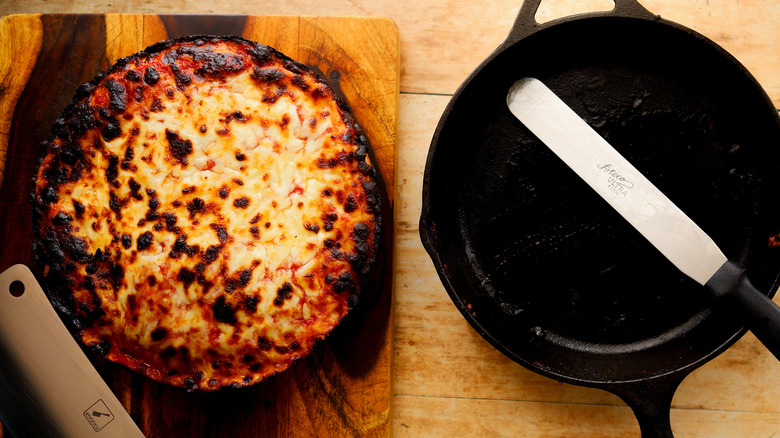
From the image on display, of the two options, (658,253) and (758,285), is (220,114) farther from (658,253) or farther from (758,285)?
(758,285)

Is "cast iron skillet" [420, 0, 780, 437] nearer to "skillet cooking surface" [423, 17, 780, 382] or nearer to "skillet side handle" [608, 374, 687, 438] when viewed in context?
"skillet cooking surface" [423, 17, 780, 382]

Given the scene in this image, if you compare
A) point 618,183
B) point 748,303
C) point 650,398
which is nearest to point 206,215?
point 618,183

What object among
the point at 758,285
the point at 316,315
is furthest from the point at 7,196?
the point at 758,285

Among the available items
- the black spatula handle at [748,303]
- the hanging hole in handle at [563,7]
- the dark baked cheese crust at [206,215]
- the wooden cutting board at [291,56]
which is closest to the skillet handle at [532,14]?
the hanging hole in handle at [563,7]

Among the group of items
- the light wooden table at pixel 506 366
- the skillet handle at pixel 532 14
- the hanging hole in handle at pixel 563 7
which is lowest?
the light wooden table at pixel 506 366

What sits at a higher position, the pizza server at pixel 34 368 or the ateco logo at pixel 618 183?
the ateco logo at pixel 618 183

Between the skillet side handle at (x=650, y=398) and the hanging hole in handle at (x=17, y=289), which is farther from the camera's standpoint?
the hanging hole in handle at (x=17, y=289)

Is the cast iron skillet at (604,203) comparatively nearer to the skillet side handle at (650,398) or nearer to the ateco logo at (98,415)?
the skillet side handle at (650,398)
